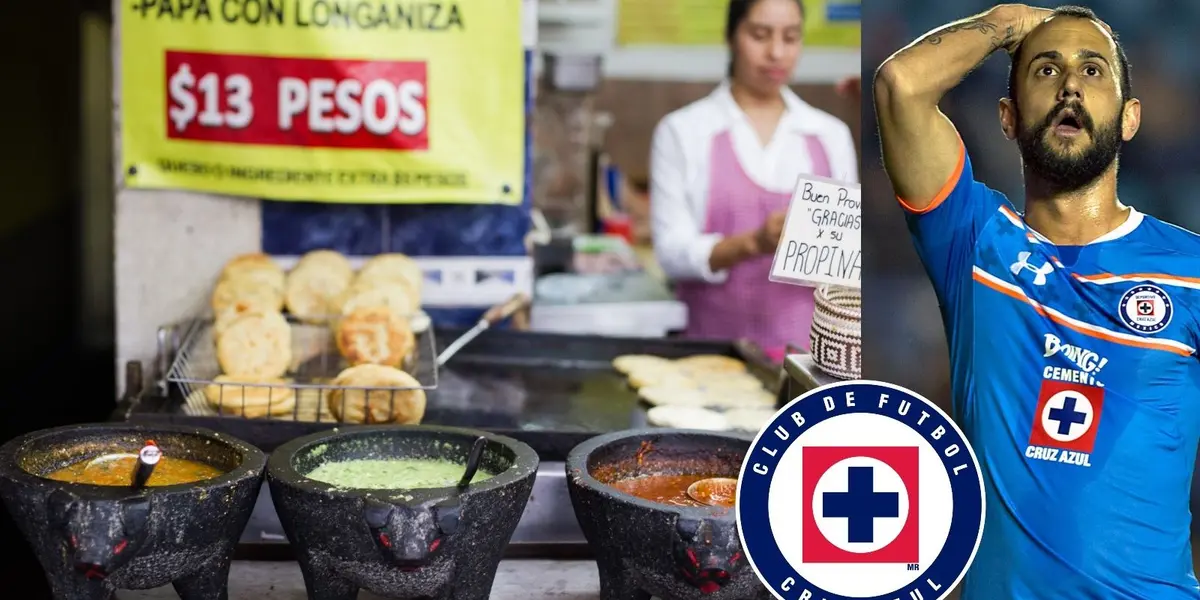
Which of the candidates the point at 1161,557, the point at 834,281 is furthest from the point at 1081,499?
the point at 834,281

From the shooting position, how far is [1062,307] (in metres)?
1.44

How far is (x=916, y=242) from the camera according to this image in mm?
1514

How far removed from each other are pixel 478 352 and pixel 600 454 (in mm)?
1470

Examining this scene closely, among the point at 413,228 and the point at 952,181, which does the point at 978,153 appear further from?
the point at 413,228

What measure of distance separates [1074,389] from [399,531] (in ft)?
3.21

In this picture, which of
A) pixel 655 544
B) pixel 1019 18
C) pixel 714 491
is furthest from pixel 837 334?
pixel 1019 18

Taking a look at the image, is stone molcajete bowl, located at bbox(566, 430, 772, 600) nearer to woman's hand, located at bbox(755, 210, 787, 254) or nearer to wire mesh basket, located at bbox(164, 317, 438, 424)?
wire mesh basket, located at bbox(164, 317, 438, 424)

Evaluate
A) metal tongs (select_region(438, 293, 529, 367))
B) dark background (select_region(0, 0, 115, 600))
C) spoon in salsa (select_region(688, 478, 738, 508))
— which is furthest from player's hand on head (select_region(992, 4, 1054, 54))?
dark background (select_region(0, 0, 115, 600))

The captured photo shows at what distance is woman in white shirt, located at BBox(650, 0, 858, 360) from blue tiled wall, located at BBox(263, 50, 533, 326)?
761mm

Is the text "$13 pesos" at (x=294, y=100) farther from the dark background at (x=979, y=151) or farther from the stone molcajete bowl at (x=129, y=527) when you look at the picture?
the dark background at (x=979, y=151)

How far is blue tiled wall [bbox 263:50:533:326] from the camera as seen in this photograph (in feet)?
12.4

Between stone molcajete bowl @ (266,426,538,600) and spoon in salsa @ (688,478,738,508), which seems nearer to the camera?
stone molcajete bowl @ (266,426,538,600)

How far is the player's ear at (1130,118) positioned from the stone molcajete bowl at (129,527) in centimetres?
140

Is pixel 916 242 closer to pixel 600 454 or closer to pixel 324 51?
pixel 600 454
